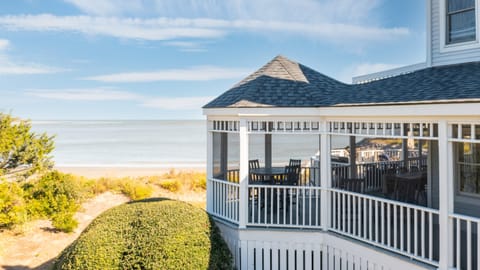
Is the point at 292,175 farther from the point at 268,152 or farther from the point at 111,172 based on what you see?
the point at 111,172

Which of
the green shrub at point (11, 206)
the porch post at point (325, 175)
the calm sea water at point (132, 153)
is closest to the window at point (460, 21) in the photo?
the porch post at point (325, 175)

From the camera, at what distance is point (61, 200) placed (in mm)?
13242

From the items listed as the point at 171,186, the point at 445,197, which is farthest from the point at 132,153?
the point at 445,197

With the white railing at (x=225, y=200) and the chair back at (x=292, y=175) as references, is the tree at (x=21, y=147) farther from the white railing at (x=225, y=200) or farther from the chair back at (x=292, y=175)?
the chair back at (x=292, y=175)

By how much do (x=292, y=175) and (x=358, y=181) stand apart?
6.04 feet

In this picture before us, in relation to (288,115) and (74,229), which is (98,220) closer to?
(288,115)

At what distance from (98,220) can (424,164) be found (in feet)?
33.9

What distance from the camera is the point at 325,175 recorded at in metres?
7.68

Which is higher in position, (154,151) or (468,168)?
(468,168)

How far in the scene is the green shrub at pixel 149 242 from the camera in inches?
262

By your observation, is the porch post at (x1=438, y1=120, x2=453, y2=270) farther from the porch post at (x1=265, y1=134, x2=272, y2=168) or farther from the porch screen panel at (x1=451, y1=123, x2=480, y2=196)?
the porch post at (x1=265, y1=134, x2=272, y2=168)

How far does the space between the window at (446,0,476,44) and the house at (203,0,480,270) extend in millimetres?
22

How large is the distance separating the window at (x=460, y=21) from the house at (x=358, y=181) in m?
0.02

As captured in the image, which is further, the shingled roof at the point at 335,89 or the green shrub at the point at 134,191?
the green shrub at the point at 134,191
